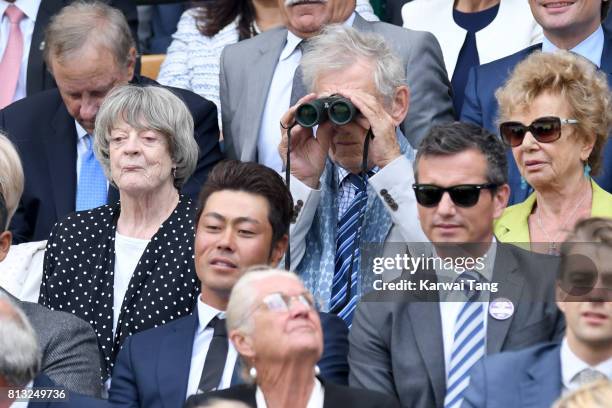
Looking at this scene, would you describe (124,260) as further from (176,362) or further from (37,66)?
(37,66)

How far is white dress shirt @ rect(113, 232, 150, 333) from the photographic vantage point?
542cm

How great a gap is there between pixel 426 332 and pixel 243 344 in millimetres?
615

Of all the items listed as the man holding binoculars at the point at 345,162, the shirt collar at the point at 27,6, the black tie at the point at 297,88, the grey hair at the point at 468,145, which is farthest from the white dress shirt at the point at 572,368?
the shirt collar at the point at 27,6

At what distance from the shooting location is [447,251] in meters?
4.79

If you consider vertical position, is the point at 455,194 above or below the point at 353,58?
below

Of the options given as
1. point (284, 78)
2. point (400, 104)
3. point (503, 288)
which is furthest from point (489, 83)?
point (503, 288)

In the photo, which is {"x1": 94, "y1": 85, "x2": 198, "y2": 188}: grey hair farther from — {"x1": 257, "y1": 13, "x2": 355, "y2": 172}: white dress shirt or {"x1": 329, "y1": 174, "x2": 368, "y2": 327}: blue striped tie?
{"x1": 329, "y1": 174, "x2": 368, "y2": 327}: blue striped tie

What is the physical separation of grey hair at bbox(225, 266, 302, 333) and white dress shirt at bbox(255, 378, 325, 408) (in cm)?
19

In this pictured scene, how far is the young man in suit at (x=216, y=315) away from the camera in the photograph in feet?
15.7

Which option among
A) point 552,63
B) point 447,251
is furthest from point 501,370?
point 552,63

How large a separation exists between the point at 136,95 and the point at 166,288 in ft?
2.49

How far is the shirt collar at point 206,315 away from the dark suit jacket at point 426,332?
462 millimetres

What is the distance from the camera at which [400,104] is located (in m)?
5.41

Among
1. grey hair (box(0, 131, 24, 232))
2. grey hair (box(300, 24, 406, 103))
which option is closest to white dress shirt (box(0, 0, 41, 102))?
grey hair (box(0, 131, 24, 232))
